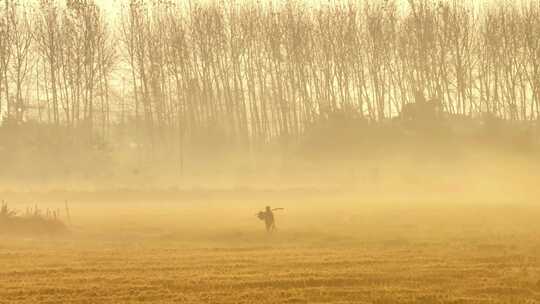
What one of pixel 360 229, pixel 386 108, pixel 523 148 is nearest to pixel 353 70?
pixel 386 108

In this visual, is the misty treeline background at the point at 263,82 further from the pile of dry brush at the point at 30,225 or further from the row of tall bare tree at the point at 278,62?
the pile of dry brush at the point at 30,225

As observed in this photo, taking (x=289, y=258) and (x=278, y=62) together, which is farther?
(x=278, y=62)

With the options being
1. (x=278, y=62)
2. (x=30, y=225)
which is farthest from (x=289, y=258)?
(x=278, y=62)

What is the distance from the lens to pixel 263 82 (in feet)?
Result: 258

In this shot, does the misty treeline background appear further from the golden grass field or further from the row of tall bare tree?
the golden grass field

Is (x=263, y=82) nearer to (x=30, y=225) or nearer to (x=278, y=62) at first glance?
(x=278, y=62)

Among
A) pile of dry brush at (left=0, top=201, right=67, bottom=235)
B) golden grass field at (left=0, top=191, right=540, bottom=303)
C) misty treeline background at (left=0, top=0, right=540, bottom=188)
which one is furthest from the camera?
misty treeline background at (left=0, top=0, right=540, bottom=188)

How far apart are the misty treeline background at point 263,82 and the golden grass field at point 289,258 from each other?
77.2 feet

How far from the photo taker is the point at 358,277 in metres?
21.6

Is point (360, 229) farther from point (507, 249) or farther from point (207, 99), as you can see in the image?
point (207, 99)

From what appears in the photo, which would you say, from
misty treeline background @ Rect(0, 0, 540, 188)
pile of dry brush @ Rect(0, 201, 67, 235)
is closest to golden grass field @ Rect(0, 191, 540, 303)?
pile of dry brush @ Rect(0, 201, 67, 235)

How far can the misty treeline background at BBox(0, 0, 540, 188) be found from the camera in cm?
6931

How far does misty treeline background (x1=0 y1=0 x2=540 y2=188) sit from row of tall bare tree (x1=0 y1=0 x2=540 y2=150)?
Result: 0.43ft

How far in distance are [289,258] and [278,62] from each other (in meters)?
50.6
